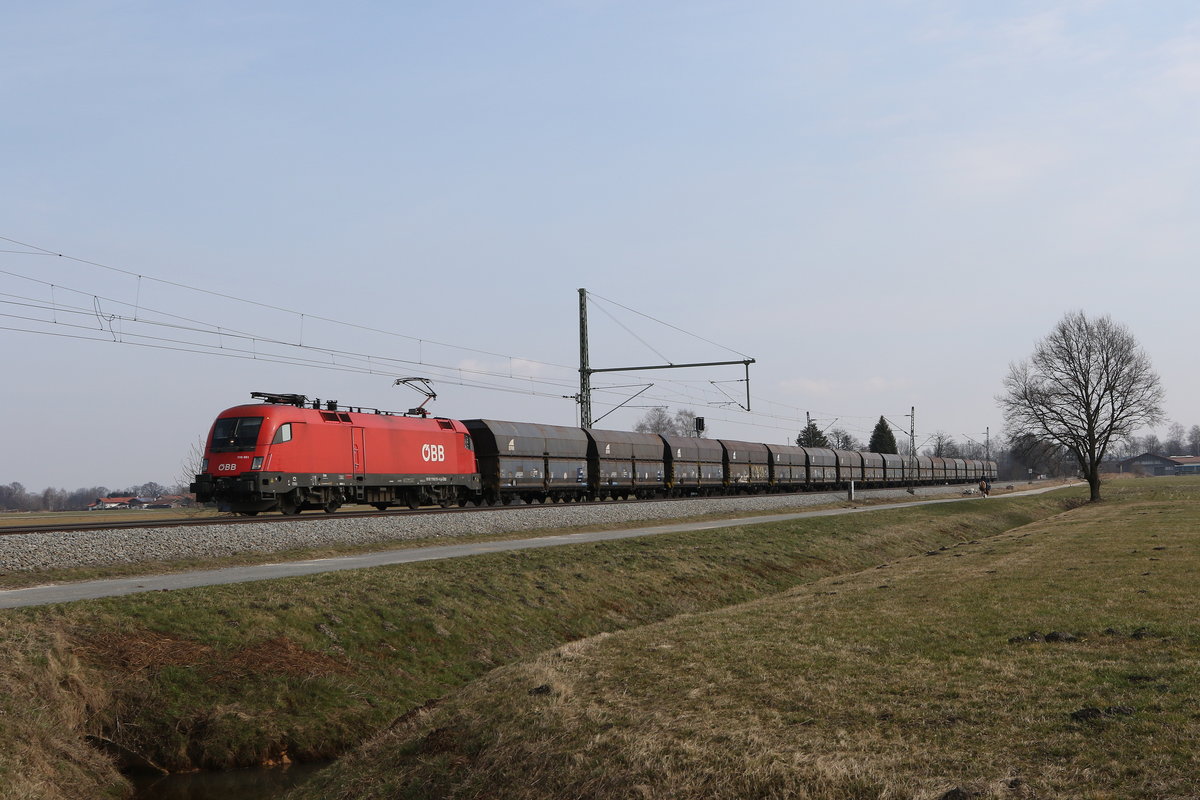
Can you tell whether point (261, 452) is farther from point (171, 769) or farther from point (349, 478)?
point (171, 769)

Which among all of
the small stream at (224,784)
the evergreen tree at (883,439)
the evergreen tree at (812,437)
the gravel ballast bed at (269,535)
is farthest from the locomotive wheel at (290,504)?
the evergreen tree at (883,439)

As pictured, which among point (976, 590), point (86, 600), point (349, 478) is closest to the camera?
point (86, 600)

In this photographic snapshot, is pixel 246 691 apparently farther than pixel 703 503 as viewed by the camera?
No

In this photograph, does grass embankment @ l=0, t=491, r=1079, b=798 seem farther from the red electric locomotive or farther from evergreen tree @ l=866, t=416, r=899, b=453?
evergreen tree @ l=866, t=416, r=899, b=453

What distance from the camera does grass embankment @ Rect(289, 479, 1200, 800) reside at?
6988mm

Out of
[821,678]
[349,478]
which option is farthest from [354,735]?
[349,478]

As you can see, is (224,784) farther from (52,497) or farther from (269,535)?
(52,497)

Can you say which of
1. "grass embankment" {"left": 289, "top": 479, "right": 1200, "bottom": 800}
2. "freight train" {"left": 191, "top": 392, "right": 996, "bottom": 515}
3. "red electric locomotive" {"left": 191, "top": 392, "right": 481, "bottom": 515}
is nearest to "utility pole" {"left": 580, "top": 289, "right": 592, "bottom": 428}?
"freight train" {"left": 191, "top": 392, "right": 996, "bottom": 515}

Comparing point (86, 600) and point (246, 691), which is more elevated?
point (86, 600)

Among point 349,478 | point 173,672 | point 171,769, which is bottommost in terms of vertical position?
point 171,769

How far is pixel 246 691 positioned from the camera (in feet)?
42.3

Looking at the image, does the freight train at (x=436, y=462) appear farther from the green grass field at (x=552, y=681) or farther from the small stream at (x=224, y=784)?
the small stream at (x=224, y=784)

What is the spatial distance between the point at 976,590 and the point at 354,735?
10579 mm

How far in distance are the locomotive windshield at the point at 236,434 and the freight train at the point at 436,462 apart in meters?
0.04
